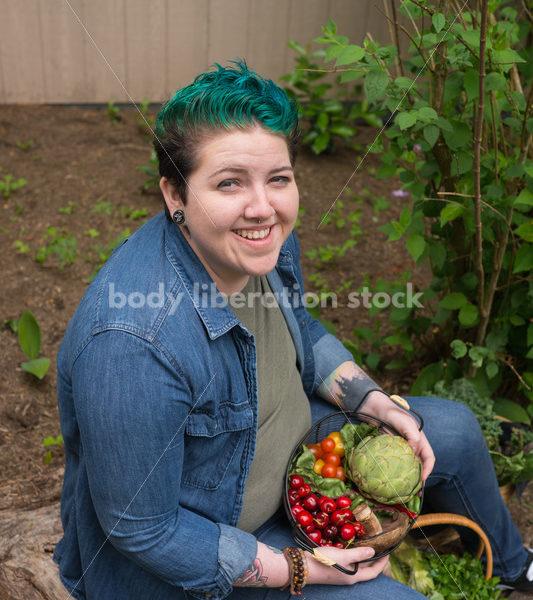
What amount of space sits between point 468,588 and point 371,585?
0.62 meters

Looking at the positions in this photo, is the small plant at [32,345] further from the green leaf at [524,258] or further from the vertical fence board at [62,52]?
the vertical fence board at [62,52]

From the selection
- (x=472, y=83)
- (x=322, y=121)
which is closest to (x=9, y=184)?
(x=322, y=121)

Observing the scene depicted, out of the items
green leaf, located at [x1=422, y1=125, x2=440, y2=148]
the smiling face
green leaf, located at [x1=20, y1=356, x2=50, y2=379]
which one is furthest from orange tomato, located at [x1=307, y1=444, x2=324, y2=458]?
green leaf, located at [x1=20, y1=356, x2=50, y2=379]

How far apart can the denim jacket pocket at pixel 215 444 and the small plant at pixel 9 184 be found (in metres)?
2.83

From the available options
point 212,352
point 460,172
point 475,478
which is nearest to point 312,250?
point 460,172

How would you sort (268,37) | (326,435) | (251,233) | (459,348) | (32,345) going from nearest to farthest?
(251,233) < (326,435) < (459,348) < (32,345) < (268,37)

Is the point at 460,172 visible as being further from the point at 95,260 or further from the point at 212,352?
the point at 95,260

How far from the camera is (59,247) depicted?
11.4 feet

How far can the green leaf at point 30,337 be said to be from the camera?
2.63 m

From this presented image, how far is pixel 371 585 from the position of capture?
1536 mm

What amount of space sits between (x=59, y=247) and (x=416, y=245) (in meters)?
2.09

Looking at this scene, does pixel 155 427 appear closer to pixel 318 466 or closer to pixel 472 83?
pixel 318 466

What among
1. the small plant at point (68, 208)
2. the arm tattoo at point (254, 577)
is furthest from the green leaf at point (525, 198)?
the small plant at point (68, 208)

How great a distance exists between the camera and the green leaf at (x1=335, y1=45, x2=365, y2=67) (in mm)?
1800
